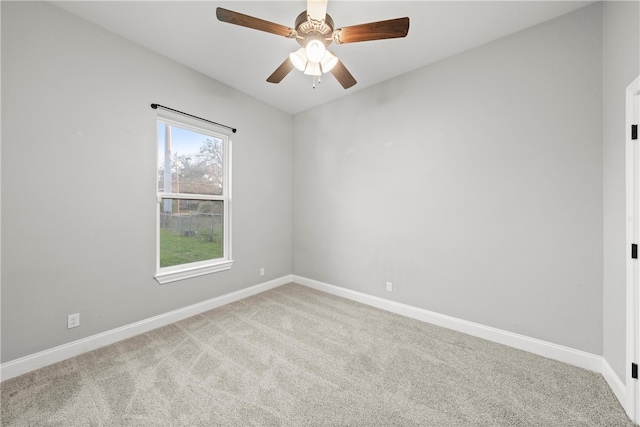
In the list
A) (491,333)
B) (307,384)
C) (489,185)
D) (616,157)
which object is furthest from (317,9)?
(491,333)

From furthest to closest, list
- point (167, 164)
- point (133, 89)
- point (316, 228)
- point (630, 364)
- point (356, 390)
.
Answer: point (316, 228), point (167, 164), point (133, 89), point (356, 390), point (630, 364)

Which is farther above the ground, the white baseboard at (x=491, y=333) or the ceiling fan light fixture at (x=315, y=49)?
the ceiling fan light fixture at (x=315, y=49)

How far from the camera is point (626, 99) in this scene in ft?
5.17

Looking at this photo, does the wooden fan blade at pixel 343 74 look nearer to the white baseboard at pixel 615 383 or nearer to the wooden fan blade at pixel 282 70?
the wooden fan blade at pixel 282 70

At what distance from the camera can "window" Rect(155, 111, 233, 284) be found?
9.07 feet

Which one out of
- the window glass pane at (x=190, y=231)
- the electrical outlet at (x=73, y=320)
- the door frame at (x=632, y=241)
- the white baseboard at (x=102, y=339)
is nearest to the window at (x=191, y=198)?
the window glass pane at (x=190, y=231)

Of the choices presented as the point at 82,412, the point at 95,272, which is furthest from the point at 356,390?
the point at 95,272

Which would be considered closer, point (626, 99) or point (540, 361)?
point (626, 99)

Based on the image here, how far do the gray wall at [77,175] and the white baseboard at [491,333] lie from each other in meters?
2.22

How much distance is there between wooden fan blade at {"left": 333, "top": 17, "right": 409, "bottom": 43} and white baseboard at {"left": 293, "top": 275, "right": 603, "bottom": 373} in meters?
2.72

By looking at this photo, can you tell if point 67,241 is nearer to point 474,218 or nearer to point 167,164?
point 167,164

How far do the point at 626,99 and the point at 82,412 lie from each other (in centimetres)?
403

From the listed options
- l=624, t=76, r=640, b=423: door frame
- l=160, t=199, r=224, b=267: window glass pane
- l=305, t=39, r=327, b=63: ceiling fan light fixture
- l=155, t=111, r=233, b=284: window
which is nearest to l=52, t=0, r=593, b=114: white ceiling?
l=305, t=39, r=327, b=63: ceiling fan light fixture

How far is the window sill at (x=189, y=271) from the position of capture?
2670 mm
